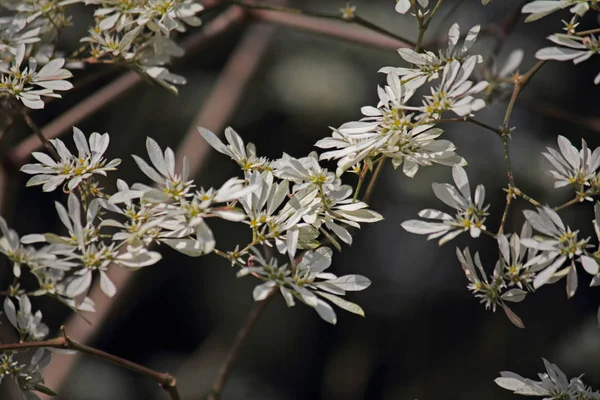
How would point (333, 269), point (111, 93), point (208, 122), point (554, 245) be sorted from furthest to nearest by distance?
point (333, 269) < point (208, 122) < point (111, 93) < point (554, 245)

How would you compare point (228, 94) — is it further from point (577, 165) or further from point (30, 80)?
point (577, 165)

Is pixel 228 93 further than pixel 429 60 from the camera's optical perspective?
Yes

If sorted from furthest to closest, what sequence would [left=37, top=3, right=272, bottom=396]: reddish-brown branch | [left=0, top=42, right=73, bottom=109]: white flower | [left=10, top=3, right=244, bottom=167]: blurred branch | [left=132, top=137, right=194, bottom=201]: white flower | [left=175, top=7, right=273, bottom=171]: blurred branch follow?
[left=175, top=7, right=273, bottom=171]: blurred branch, [left=37, top=3, right=272, bottom=396]: reddish-brown branch, [left=10, top=3, right=244, bottom=167]: blurred branch, [left=0, top=42, right=73, bottom=109]: white flower, [left=132, top=137, right=194, bottom=201]: white flower

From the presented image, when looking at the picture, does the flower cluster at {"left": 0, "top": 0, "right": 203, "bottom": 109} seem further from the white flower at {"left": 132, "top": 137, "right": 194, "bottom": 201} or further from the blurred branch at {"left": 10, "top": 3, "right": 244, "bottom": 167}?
the blurred branch at {"left": 10, "top": 3, "right": 244, "bottom": 167}

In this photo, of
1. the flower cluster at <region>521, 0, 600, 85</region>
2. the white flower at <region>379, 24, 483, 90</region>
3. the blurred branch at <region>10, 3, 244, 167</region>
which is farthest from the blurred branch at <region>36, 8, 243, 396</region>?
the flower cluster at <region>521, 0, 600, 85</region>

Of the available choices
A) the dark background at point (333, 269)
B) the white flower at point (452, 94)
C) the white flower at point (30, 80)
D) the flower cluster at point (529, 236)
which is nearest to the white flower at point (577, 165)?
the flower cluster at point (529, 236)

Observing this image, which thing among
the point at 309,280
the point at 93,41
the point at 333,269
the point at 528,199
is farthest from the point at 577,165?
the point at 333,269

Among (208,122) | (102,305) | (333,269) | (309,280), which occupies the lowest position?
(333,269)

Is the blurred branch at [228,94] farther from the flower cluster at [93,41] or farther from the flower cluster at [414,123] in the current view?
the flower cluster at [414,123]

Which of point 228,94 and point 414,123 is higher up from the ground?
point 414,123
